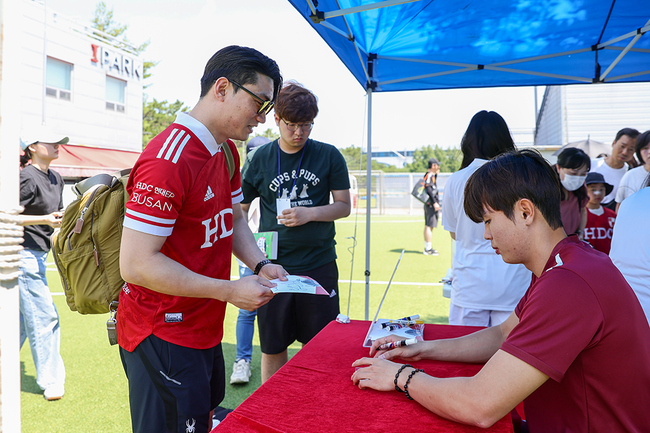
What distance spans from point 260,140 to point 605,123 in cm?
1706

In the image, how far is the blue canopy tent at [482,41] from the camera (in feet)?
10.3

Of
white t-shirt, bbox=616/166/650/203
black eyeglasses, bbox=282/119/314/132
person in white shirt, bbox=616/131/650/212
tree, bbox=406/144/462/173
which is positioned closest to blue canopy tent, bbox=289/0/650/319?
black eyeglasses, bbox=282/119/314/132

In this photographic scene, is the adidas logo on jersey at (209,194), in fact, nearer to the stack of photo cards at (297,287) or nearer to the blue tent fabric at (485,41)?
the stack of photo cards at (297,287)

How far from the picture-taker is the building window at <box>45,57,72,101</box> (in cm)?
1700

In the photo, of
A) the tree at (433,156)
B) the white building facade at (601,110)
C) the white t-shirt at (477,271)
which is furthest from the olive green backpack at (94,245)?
the tree at (433,156)

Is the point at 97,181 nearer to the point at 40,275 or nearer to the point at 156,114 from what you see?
the point at 40,275

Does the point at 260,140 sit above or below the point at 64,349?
above

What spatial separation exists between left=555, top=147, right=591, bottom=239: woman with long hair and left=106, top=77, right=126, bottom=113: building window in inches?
826

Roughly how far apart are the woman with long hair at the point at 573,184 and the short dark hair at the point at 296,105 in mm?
1985

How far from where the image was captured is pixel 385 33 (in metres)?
3.51

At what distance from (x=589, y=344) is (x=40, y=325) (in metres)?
3.58

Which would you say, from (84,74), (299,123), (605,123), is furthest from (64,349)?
(605,123)

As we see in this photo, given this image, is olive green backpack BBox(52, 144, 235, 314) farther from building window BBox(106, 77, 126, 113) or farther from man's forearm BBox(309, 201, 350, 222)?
building window BBox(106, 77, 126, 113)

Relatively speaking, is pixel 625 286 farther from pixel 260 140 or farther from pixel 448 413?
pixel 260 140
